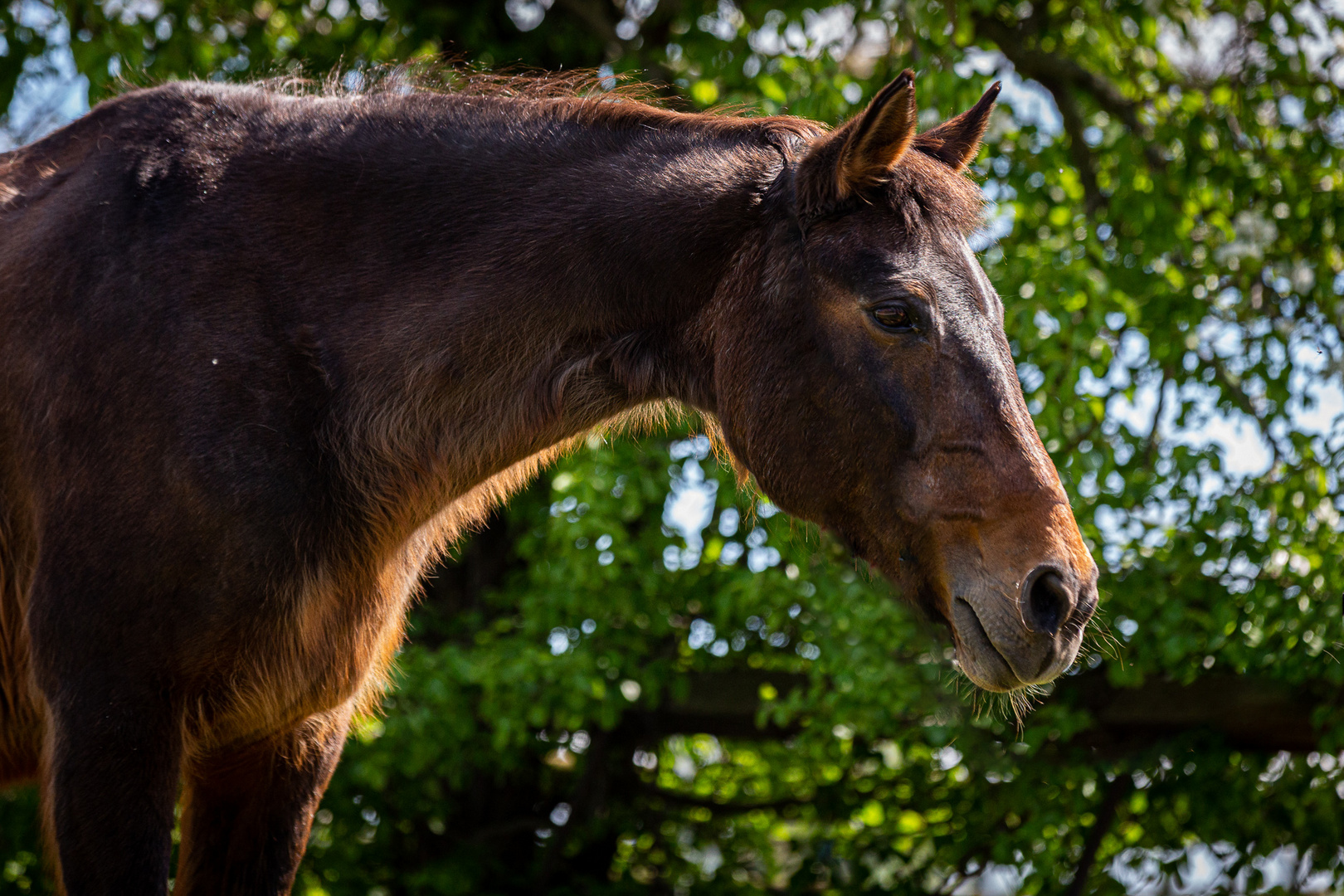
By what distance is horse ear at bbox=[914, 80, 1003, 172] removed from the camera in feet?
9.12

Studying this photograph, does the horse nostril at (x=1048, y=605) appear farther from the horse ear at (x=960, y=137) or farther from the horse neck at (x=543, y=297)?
the horse ear at (x=960, y=137)

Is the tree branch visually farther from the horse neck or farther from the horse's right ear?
the horse's right ear

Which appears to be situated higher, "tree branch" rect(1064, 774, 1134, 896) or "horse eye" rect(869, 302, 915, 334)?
"horse eye" rect(869, 302, 915, 334)

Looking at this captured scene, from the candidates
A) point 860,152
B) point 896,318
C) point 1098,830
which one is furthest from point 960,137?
point 1098,830

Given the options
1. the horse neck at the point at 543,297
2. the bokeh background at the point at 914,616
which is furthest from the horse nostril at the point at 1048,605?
the bokeh background at the point at 914,616

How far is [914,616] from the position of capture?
4270 mm

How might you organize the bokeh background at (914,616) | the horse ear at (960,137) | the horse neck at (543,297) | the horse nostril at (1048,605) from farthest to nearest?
1. the bokeh background at (914,616)
2. the horse ear at (960,137)
3. the horse neck at (543,297)
4. the horse nostril at (1048,605)

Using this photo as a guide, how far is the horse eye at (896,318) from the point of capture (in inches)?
95.0

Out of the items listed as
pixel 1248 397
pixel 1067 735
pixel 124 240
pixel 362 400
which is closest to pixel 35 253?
pixel 124 240

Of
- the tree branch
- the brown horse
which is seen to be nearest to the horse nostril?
the brown horse

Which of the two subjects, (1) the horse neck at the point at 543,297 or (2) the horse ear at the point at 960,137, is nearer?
(1) the horse neck at the point at 543,297

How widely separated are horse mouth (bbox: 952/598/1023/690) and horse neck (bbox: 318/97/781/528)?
771mm

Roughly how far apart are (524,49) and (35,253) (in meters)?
4.51

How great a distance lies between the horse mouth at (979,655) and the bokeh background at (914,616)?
208 centimetres
